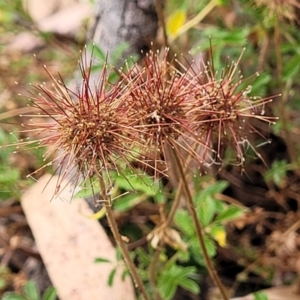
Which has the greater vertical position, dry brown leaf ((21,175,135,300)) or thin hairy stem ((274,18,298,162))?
thin hairy stem ((274,18,298,162))

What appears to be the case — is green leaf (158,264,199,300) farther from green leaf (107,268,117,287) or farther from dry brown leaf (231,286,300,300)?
dry brown leaf (231,286,300,300)

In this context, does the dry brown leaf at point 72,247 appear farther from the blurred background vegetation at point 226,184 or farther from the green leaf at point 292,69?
the green leaf at point 292,69

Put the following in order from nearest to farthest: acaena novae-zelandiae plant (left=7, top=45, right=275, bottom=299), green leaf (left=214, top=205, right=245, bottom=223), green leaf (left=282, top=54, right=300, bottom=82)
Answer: acaena novae-zelandiae plant (left=7, top=45, right=275, bottom=299) → green leaf (left=214, top=205, right=245, bottom=223) → green leaf (left=282, top=54, right=300, bottom=82)

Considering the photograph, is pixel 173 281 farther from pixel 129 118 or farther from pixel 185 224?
pixel 129 118

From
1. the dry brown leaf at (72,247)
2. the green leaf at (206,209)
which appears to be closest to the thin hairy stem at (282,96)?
the green leaf at (206,209)

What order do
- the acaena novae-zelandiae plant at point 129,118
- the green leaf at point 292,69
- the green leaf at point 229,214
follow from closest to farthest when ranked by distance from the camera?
the acaena novae-zelandiae plant at point 129,118, the green leaf at point 229,214, the green leaf at point 292,69

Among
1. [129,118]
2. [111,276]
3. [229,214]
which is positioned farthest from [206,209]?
[129,118]

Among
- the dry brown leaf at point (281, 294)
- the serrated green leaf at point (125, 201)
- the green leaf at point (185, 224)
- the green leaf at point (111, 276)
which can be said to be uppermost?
the serrated green leaf at point (125, 201)

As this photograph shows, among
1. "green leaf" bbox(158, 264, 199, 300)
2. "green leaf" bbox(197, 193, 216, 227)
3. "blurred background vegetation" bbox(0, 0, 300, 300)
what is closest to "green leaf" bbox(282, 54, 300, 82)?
"blurred background vegetation" bbox(0, 0, 300, 300)
